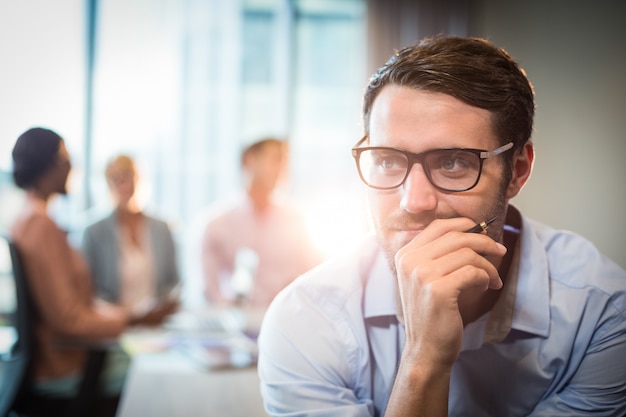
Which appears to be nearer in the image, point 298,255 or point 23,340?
point 23,340

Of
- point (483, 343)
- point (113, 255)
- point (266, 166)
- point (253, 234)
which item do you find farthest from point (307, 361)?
point (113, 255)

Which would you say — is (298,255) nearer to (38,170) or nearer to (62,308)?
(62,308)

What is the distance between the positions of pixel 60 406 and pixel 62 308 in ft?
0.40

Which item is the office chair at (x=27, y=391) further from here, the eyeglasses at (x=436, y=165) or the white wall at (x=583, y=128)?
the white wall at (x=583, y=128)

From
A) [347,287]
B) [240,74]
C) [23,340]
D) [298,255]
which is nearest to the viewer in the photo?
[347,287]

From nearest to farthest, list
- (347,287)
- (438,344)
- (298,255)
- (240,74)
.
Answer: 1. (438,344)
2. (347,287)
3. (298,255)
4. (240,74)

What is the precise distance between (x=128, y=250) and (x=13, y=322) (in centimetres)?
130

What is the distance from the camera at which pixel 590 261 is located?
1.70ft

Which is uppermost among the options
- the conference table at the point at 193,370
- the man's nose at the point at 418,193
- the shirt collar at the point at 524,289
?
the man's nose at the point at 418,193

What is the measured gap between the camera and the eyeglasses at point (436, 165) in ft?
1.52

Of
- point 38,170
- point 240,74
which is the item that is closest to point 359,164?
point 38,170

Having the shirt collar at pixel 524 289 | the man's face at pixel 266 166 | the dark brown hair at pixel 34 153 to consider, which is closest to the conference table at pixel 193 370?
the shirt collar at pixel 524 289

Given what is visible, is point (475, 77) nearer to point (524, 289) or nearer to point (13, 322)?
point (524, 289)

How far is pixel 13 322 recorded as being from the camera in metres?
0.67
